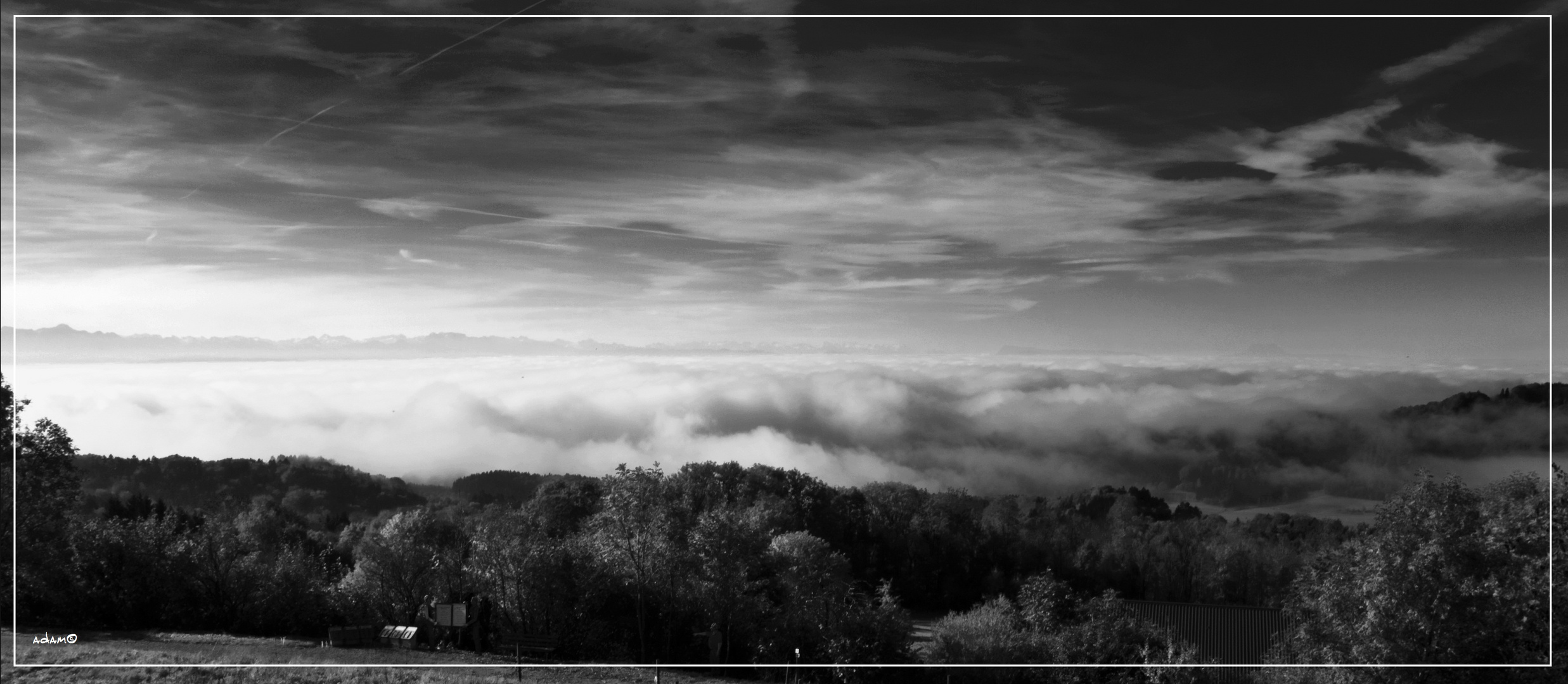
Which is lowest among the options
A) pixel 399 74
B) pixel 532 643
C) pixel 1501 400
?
pixel 532 643

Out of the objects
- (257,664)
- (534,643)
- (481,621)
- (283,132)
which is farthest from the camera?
(481,621)

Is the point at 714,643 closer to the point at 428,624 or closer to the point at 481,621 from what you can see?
the point at 481,621

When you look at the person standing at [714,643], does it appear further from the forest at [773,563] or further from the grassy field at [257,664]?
the grassy field at [257,664]

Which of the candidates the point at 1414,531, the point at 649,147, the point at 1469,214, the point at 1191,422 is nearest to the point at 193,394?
the point at 649,147

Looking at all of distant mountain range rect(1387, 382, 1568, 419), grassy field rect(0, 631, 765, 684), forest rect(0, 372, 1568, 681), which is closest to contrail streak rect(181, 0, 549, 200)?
forest rect(0, 372, 1568, 681)

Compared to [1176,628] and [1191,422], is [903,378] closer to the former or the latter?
[1191,422]

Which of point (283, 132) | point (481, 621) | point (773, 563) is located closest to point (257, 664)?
point (481, 621)
